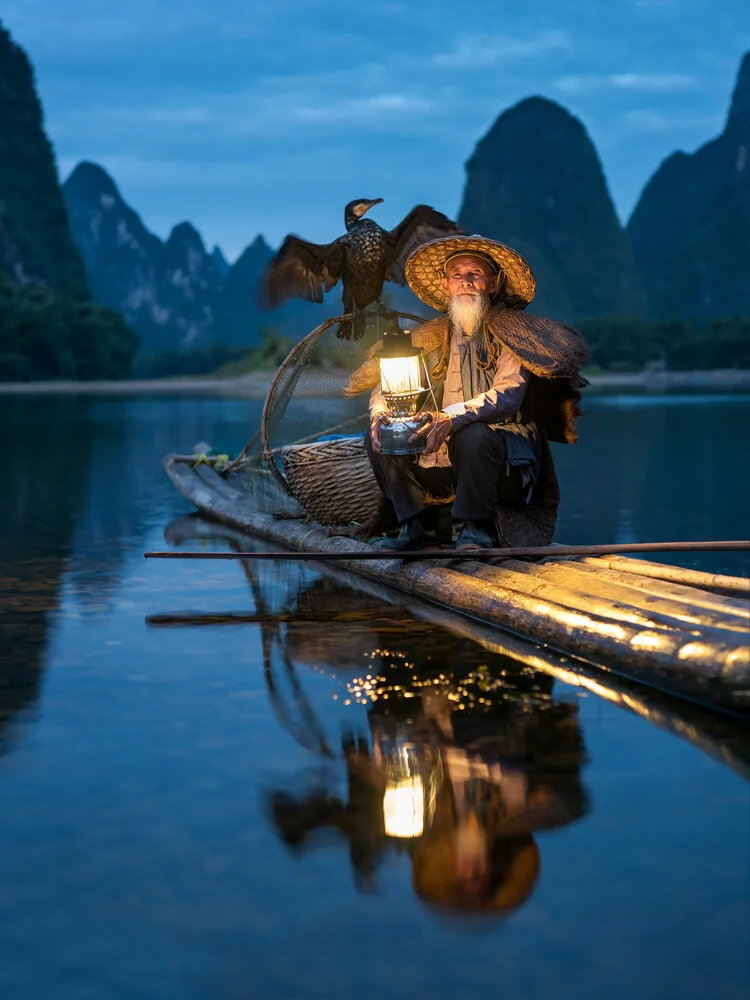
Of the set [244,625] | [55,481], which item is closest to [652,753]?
[244,625]

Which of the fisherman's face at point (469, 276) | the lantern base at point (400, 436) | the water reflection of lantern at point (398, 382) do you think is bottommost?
the lantern base at point (400, 436)

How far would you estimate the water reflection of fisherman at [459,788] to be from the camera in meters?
2.41

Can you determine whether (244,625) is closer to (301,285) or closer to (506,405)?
(506,405)

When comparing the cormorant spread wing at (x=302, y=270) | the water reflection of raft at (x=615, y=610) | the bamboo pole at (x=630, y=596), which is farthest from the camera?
the cormorant spread wing at (x=302, y=270)

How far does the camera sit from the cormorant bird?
6.05 m

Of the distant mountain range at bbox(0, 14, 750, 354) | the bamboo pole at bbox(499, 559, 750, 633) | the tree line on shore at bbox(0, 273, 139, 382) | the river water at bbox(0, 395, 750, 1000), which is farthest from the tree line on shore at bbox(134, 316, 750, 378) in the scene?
the river water at bbox(0, 395, 750, 1000)

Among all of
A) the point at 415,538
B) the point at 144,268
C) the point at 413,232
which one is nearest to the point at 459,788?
the point at 415,538

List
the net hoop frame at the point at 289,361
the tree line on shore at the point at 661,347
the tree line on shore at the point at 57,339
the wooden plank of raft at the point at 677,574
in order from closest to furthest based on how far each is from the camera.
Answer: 1. the wooden plank of raft at the point at 677,574
2. the net hoop frame at the point at 289,361
3. the tree line on shore at the point at 57,339
4. the tree line on shore at the point at 661,347

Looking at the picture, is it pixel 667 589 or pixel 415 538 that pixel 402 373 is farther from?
pixel 667 589

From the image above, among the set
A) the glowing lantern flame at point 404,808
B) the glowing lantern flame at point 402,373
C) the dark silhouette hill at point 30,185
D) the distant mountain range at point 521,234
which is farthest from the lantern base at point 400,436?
the dark silhouette hill at point 30,185

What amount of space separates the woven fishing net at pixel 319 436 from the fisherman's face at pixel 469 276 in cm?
116

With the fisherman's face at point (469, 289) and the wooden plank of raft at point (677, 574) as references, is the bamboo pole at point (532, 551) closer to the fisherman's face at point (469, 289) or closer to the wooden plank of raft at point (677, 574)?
the wooden plank of raft at point (677, 574)

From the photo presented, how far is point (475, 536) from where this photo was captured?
198 inches

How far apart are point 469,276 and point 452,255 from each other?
4.8 inches
